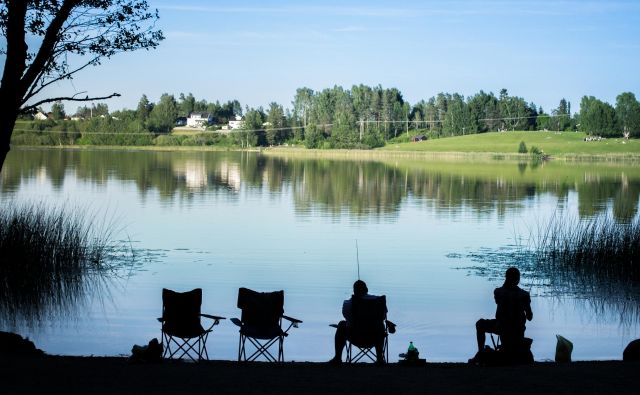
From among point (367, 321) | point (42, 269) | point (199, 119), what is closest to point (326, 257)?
point (42, 269)

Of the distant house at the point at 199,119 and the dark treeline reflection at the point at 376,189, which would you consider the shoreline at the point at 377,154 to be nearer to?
the distant house at the point at 199,119

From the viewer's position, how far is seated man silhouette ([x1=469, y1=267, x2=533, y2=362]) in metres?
8.10

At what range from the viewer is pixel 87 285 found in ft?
47.5

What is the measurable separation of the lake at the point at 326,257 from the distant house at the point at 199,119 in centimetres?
12329

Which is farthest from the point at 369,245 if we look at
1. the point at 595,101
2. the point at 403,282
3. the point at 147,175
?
the point at 595,101

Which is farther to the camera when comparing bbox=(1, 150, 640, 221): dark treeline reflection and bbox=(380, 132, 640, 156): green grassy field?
bbox=(380, 132, 640, 156): green grassy field

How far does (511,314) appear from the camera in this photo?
8133 millimetres

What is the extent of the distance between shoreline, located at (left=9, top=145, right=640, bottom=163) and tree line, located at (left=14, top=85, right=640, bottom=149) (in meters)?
2.33

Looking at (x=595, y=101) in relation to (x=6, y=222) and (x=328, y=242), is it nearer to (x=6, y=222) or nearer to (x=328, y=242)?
(x=328, y=242)

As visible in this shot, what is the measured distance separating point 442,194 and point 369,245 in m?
18.8

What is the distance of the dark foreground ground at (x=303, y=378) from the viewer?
657 cm

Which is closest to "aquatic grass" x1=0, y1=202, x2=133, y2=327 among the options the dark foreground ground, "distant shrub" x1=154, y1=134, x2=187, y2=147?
the dark foreground ground

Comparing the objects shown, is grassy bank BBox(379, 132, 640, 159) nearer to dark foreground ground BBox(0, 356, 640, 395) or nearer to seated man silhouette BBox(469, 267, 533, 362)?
seated man silhouette BBox(469, 267, 533, 362)

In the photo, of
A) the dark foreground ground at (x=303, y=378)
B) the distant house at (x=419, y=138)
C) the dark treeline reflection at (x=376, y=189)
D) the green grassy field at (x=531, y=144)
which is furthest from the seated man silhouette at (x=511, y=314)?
the distant house at (x=419, y=138)
